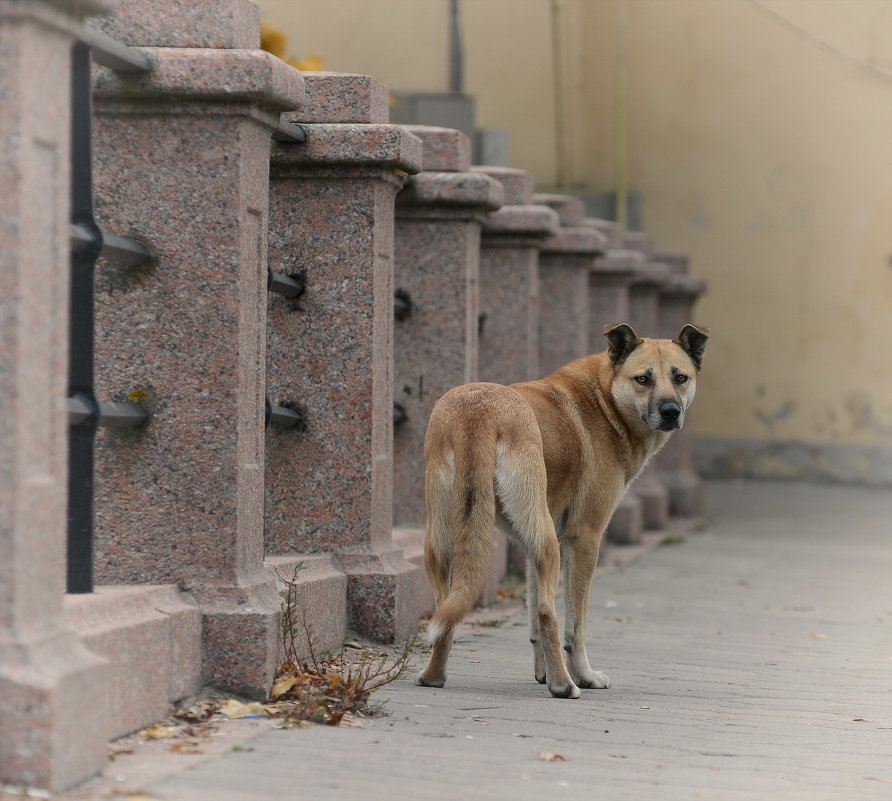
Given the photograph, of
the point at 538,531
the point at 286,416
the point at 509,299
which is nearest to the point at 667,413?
the point at 538,531

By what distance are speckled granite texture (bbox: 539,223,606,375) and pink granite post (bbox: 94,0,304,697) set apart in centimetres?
705

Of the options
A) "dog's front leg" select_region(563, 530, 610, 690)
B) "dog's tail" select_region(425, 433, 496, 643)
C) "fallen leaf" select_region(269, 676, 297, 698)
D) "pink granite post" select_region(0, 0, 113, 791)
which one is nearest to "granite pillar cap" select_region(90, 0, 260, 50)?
"pink granite post" select_region(0, 0, 113, 791)

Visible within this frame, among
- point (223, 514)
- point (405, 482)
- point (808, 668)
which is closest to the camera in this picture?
point (223, 514)

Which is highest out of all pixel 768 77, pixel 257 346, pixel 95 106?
pixel 768 77

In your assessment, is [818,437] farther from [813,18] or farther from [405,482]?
[405,482]

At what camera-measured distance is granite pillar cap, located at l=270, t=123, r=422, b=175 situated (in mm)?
7074

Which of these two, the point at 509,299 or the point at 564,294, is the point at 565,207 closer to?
the point at 564,294

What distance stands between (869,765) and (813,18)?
18.1 meters

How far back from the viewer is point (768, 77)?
2230 cm

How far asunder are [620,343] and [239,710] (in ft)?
9.00

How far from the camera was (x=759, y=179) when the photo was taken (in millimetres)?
22453

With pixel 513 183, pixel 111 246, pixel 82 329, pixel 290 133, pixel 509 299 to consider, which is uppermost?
pixel 513 183

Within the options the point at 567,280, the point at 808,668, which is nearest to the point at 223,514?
the point at 808,668

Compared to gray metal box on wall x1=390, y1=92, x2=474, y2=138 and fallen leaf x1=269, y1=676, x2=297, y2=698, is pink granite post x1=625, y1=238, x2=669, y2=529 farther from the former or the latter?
fallen leaf x1=269, y1=676, x2=297, y2=698
